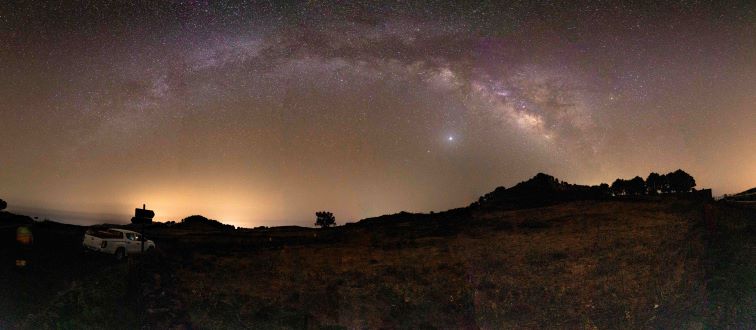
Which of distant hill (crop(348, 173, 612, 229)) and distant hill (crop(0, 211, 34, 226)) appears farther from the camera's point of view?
distant hill (crop(0, 211, 34, 226))

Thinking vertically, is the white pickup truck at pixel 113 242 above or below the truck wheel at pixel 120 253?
above

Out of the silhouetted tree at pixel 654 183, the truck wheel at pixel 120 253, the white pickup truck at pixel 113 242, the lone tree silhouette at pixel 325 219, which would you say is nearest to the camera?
the white pickup truck at pixel 113 242

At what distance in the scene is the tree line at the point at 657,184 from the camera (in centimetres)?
4356

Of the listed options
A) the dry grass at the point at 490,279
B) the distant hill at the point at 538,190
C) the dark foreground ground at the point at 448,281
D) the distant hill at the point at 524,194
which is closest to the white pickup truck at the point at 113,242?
the dark foreground ground at the point at 448,281

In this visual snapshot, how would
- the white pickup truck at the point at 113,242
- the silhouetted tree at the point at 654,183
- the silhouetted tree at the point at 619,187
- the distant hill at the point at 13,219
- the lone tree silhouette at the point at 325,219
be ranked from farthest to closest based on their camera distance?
the lone tree silhouette at the point at 325,219 → the silhouetted tree at the point at 619,187 → the silhouetted tree at the point at 654,183 → the distant hill at the point at 13,219 → the white pickup truck at the point at 113,242

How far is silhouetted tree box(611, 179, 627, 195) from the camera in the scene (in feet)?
159

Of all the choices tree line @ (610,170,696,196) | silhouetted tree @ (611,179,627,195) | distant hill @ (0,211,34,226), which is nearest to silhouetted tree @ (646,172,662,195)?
tree line @ (610,170,696,196)

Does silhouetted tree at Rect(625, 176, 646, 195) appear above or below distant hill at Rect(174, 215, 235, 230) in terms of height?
above

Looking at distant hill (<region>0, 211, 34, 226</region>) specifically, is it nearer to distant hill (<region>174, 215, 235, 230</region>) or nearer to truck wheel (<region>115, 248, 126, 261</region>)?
distant hill (<region>174, 215, 235, 230</region>)

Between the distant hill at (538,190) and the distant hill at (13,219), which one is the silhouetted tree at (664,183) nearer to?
the distant hill at (538,190)

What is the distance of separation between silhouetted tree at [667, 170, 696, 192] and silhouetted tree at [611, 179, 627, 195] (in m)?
4.76

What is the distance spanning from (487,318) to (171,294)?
1463cm

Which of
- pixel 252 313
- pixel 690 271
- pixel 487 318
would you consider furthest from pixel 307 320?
pixel 690 271

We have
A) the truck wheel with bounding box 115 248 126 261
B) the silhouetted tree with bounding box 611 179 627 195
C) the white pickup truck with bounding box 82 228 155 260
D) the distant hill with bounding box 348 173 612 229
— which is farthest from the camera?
the silhouetted tree with bounding box 611 179 627 195
